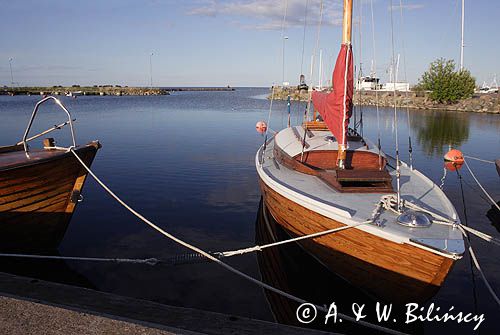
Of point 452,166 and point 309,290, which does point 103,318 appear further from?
point 452,166

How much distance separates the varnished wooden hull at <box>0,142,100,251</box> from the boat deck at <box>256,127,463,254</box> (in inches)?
212

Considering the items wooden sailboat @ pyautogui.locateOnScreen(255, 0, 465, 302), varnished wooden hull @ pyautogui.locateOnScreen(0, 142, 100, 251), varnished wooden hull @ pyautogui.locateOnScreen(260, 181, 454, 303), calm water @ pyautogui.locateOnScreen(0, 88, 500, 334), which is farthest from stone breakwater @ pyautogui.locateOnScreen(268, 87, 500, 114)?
varnished wooden hull @ pyautogui.locateOnScreen(0, 142, 100, 251)

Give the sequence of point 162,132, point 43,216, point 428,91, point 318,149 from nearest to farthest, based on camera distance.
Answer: point 43,216 < point 318,149 < point 162,132 < point 428,91

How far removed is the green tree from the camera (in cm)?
5724

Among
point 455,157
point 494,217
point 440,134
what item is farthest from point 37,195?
point 440,134

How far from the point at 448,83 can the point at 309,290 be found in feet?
203

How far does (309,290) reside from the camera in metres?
7.87

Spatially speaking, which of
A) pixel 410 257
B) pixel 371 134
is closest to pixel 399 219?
pixel 410 257

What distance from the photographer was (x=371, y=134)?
33.6m

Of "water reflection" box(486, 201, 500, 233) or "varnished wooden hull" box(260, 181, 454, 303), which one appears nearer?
"varnished wooden hull" box(260, 181, 454, 303)

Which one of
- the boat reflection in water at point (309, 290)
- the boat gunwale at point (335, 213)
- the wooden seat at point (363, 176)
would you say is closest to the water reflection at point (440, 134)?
the wooden seat at point (363, 176)

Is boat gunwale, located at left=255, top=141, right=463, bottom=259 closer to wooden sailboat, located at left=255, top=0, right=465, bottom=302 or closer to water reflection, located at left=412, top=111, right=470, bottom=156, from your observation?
wooden sailboat, located at left=255, top=0, right=465, bottom=302

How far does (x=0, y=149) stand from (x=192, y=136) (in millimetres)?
20612

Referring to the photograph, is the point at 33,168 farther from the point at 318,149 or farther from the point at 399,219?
the point at 399,219
